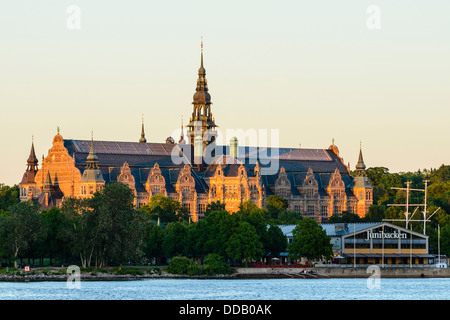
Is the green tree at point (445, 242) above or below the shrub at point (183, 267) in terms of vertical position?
above

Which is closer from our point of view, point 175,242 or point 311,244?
point 311,244

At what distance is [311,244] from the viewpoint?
16275cm

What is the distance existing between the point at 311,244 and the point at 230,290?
34.6 meters

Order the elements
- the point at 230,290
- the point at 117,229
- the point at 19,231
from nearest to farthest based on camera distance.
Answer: the point at 230,290, the point at 117,229, the point at 19,231

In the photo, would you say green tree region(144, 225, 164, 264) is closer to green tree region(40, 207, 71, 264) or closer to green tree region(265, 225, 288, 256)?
green tree region(40, 207, 71, 264)

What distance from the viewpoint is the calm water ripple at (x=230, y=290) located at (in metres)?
120

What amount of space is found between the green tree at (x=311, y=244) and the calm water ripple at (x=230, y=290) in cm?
1070

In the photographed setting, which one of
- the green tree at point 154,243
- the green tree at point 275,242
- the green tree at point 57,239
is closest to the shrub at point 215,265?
the green tree at point 275,242

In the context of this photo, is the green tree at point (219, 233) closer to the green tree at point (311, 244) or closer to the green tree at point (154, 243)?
the green tree at point (154, 243)

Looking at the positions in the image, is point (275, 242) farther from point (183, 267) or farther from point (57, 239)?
point (57, 239)

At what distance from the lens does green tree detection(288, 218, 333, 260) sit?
16275 cm

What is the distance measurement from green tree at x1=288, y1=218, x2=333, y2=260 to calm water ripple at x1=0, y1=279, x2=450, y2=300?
1070 cm
